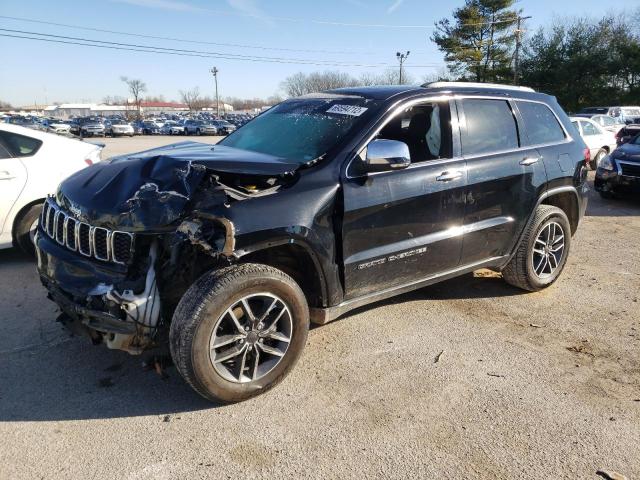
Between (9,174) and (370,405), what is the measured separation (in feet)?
15.2

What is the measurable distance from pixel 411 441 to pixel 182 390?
1.46 metres

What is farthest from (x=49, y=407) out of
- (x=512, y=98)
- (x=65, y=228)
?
(x=512, y=98)

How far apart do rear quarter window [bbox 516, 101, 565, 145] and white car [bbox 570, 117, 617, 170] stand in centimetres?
1006

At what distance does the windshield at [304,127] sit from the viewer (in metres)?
3.61

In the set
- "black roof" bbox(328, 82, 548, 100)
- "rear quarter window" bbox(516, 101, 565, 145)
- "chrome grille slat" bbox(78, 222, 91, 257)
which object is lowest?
"chrome grille slat" bbox(78, 222, 91, 257)

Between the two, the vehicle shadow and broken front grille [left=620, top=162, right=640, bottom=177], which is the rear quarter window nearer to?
the vehicle shadow

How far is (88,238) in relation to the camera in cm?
311

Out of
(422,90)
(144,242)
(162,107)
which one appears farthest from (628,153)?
(162,107)

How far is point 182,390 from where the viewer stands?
3.21 meters

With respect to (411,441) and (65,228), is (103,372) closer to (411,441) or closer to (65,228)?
(65,228)

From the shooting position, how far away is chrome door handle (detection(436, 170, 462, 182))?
12.5ft

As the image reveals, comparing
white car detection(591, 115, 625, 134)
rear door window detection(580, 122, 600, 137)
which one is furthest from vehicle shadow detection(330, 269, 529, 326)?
white car detection(591, 115, 625, 134)

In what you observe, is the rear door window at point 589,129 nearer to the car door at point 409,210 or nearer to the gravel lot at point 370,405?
the gravel lot at point 370,405

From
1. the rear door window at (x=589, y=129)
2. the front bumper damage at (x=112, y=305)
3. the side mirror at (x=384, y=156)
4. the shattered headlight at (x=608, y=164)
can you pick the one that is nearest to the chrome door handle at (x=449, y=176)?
the side mirror at (x=384, y=156)
